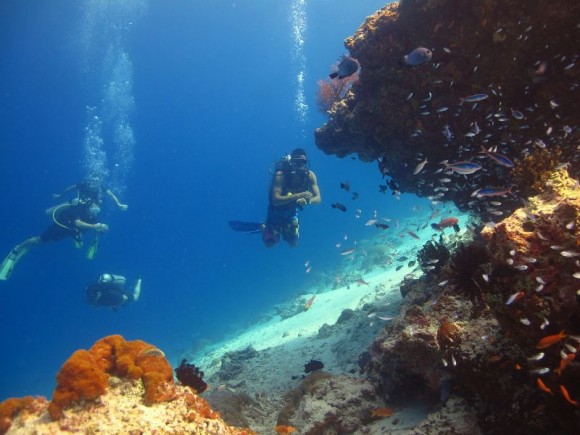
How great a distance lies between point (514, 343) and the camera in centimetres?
325

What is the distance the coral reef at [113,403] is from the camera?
10.5 feet

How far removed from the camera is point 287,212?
12.0m

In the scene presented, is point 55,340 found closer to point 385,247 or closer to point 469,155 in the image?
point 385,247

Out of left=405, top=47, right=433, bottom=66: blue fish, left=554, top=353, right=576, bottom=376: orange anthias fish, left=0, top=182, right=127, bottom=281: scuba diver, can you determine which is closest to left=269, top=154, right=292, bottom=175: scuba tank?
left=405, top=47, right=433, bottom=66: blue fish

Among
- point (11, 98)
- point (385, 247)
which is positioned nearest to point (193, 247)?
point (11, 98)

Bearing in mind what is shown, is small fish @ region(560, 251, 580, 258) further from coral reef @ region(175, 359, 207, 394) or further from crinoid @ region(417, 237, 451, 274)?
coral reef @ region(175, 359, 207, 394)

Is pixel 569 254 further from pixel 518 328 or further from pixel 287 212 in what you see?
pixel 287 212

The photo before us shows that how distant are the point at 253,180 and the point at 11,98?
96.1 metres

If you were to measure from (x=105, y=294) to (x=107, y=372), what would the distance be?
49.6 feet

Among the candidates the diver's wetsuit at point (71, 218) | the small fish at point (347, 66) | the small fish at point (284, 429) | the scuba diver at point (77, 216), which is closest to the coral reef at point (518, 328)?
the small fish at point (284, 429)

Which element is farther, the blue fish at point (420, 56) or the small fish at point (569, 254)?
the blue fish at point (420, 56)

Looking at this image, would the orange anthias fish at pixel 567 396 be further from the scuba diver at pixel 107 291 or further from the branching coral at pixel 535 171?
the scuba diver at pixel 107 291

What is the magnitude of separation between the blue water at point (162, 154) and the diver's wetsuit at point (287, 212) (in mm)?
18529

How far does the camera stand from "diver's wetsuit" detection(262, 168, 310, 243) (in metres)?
11.8
